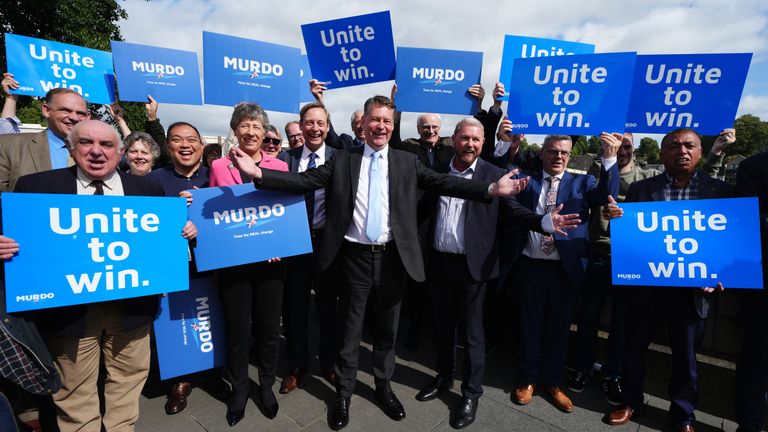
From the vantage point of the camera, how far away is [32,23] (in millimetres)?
14031

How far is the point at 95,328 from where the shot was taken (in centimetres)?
240

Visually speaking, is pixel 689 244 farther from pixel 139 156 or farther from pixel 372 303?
pixel 139 156

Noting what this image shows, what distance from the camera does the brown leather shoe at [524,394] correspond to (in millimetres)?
3381

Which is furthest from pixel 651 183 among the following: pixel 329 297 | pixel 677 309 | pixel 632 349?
pixel 329 297

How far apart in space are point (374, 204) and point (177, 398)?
96.8 inches

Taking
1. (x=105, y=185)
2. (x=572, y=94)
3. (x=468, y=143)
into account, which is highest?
(x=572, y=94)

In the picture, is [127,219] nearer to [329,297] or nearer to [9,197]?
[9,197]

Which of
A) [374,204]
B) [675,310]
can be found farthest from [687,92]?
[374,204]

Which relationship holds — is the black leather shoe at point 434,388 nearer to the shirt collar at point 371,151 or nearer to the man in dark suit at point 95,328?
the shirt collar at point 371,151

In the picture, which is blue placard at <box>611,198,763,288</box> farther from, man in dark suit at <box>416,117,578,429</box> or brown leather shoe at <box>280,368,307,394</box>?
brown leather shoe at <box>280,368,307,394</box>

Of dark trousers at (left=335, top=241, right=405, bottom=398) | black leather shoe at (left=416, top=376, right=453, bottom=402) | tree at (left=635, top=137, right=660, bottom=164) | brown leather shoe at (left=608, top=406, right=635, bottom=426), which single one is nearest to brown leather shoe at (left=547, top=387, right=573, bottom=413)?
brown leather shoe at (left=608, top=406, right=635, bottom=426)

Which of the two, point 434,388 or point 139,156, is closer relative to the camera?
point 139,156

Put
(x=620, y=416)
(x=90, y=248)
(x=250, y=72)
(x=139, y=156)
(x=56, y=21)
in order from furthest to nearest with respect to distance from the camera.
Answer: (x=56, y=21) → (x=250, y=72) → (x=139, y=156) → (x=620, y=416) → (x=90, y=248)

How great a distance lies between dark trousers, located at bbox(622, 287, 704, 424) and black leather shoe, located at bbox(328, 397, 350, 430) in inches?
93.7
